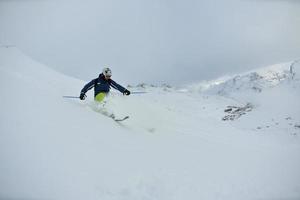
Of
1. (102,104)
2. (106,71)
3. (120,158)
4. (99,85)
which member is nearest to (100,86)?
(99,85)

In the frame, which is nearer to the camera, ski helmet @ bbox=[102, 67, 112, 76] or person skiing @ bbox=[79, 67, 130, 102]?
person skiing @ bbox=[79, 67, 130, 102]

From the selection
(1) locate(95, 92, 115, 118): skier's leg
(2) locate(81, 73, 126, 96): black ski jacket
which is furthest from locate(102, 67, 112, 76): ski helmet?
(1) locate(95, 92, 115, 118): skier's leg

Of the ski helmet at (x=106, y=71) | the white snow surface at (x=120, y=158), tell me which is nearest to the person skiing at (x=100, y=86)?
the ski helmet at (x=106, y=71)

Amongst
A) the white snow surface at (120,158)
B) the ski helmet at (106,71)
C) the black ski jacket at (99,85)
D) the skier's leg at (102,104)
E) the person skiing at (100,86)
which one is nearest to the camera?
the white snow surface at (120,158)

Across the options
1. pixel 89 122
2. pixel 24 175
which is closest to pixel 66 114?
pixel 89 122

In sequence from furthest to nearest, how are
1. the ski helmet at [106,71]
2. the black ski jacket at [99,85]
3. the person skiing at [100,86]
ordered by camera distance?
the ski helmet at [106,71], the black ski jacket at [99,85], the person skiing at [100,86]

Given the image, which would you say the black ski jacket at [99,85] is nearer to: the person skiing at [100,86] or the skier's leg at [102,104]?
the person skiing at [100,86]

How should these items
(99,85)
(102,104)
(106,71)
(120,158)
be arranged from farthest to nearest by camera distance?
(106,71)
(99,85)
(102,104)
(120,158)

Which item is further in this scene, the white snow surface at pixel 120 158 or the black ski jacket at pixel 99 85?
the black ski jacket at pixel 99 85

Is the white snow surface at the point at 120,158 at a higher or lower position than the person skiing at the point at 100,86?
lower

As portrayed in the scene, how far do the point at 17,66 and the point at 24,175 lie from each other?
979 centimetres

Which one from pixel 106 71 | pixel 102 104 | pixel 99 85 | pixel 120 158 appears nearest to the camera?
pixel 120 158

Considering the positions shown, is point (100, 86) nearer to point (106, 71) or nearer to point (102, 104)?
point (106, 71)

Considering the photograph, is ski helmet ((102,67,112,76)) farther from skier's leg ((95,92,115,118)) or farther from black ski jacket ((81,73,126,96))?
skier's leg ((95,92,115,118))
